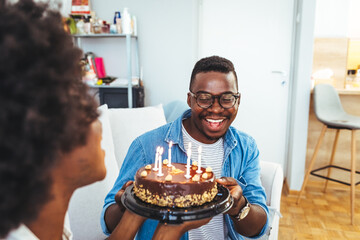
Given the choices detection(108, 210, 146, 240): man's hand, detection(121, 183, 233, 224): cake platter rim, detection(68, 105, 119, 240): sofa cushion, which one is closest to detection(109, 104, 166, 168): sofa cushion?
detection(68, 105, 119, 240): sofa cushion

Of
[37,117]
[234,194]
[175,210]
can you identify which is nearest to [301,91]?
[234,194]

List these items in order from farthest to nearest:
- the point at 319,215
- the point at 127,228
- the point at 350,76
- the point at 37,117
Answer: the point at 350,76
the point at 319,215
the point at 127,228
the point at 37,117

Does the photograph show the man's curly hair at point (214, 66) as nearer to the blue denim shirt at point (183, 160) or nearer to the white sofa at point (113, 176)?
the blue denim shirt at point (183, 160)

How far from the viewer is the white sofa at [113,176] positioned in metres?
1.57

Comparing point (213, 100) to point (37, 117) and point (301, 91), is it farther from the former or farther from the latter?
point (301, 91)

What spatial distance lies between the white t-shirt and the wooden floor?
1566 mm

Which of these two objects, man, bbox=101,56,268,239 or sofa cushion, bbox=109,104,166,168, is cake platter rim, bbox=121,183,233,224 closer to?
man, bbox=101,56,268,239

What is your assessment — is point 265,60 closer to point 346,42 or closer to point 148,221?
point 346,42

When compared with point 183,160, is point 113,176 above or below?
below

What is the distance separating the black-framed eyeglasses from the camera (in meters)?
1.27

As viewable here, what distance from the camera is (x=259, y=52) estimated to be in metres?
3.85

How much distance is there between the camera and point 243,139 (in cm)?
144

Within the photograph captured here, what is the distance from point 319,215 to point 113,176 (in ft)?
7.18

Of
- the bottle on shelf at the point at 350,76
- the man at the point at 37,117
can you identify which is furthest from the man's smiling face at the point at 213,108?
the bottle on shelf at the point at 350,76
